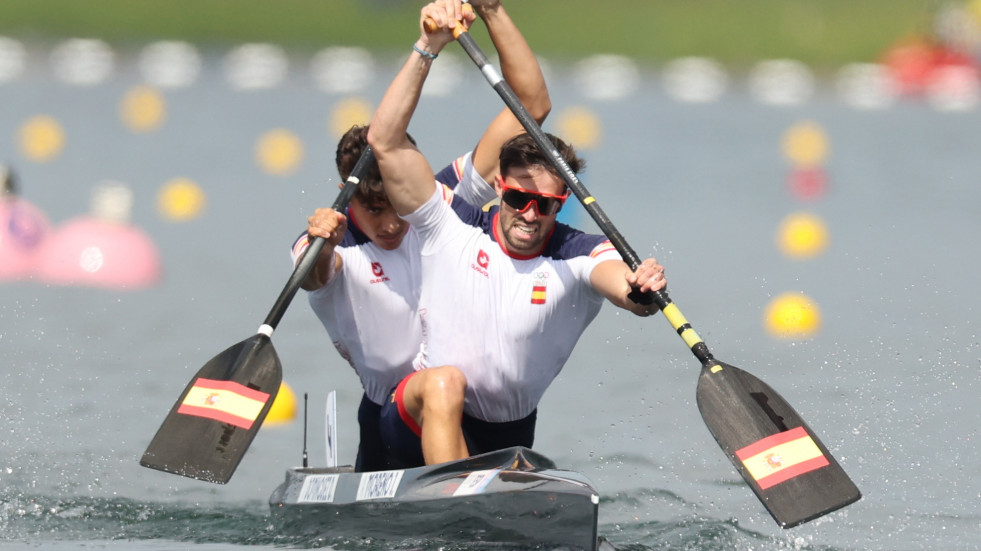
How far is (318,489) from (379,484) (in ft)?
1.40

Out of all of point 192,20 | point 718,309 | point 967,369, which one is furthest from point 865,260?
point 192,20

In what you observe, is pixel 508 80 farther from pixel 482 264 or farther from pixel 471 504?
pixel 471 504

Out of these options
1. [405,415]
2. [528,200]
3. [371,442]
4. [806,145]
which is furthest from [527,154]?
[806,145]

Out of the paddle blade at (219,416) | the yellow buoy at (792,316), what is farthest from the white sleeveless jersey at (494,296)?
the yellow buoy at (792,316)

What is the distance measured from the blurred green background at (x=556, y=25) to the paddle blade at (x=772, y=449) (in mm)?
18919

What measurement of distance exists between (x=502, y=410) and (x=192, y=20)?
2051cm

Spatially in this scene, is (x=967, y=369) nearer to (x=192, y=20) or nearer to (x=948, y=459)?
(x=948, y=459)

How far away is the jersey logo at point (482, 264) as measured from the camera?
16.9 feet

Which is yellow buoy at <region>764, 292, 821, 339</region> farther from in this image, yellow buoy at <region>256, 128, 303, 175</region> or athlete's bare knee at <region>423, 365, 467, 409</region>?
yellow buoy at <region>256, 128, 303, 175</region>

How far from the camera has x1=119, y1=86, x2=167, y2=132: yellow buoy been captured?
18031 mm

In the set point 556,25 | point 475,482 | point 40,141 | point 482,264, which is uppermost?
point 556,25

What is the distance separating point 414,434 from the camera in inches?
209

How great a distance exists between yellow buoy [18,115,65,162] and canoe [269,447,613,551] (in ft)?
37.0

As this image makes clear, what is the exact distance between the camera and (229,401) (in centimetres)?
535
